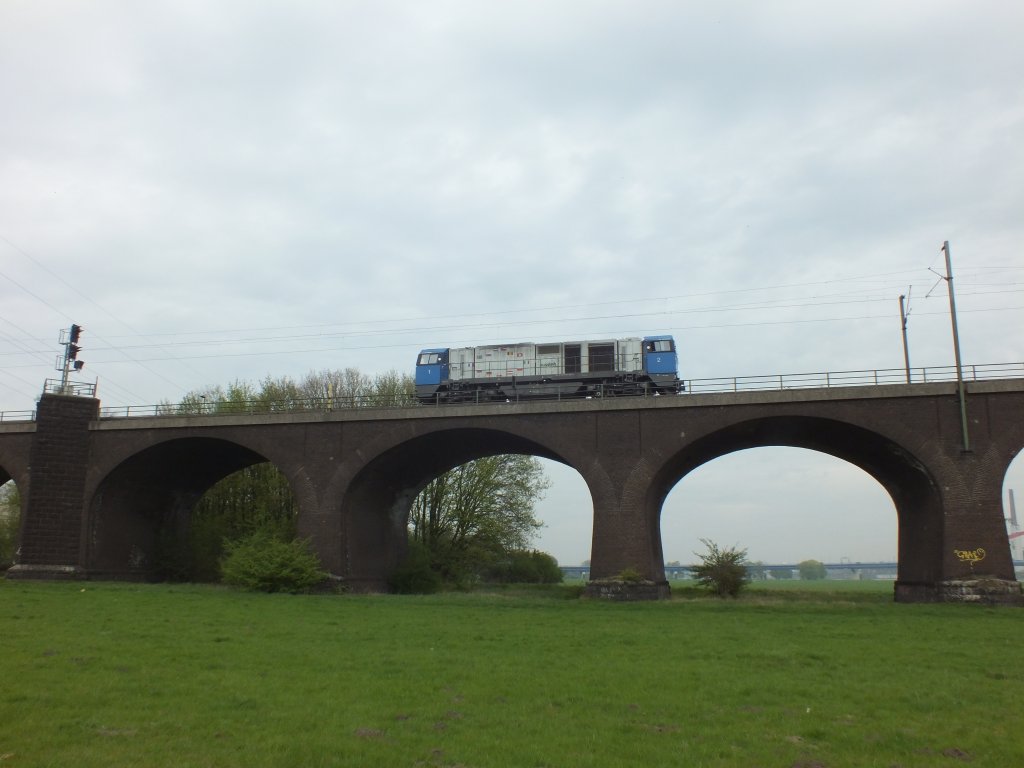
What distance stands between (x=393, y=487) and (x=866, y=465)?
66.8 ft

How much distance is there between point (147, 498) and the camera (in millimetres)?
40750

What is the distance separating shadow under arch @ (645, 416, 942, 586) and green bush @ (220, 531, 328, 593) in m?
13.2

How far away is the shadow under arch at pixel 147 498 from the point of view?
37656mm

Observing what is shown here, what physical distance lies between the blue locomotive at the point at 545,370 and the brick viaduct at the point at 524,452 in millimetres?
3656

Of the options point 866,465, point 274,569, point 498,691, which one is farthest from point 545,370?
point 498,691

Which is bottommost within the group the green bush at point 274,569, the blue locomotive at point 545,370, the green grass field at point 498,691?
the green grass field at point 498,691

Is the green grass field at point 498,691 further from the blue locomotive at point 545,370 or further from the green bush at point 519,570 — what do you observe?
the green bush at point 519,570

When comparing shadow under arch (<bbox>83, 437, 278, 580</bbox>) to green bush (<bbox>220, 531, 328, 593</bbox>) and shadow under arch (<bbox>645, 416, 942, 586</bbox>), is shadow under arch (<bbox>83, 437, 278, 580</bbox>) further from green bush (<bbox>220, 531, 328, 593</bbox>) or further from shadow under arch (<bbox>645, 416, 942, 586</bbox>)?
shadow under arch (<bbox>645, 416, 942, 586</bbox>)

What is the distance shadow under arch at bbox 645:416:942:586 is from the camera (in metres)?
30.3

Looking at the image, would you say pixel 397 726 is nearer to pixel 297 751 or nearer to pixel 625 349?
pixel 297 751

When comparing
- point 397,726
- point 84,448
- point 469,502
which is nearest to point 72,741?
point 397,726

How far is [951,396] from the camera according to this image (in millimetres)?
29672

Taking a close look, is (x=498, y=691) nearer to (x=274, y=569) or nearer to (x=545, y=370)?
(x=274, y=569)

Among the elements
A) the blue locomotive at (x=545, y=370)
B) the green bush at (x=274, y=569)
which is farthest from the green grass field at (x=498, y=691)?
the blue locomotive at (x=545, y=370)
